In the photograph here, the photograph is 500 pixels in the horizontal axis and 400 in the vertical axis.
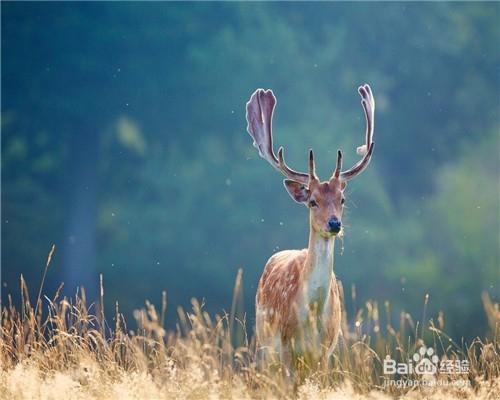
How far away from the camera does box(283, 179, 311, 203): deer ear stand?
5.48 m

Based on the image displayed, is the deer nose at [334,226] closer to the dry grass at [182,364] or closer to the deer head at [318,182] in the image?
the deer head at [318,182]

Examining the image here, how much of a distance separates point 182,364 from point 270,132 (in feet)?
6.53

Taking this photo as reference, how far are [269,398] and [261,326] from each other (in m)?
1.68

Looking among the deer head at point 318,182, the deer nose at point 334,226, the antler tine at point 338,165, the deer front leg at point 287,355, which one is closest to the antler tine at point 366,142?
the deer head at point 318,182

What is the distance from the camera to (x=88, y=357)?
15.0 ft

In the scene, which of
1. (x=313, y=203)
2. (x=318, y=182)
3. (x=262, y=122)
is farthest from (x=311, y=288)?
(x=262, y=122)

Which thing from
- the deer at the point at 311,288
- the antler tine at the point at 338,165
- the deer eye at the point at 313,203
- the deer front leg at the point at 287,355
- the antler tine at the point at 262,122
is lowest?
the deer front leg at the point at 287,355

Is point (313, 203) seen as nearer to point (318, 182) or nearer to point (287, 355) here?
point (318, 182)

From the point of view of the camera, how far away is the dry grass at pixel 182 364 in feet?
13.9

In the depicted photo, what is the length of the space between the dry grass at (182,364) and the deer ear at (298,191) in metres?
0.84

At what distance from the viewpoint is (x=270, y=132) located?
6.04 m

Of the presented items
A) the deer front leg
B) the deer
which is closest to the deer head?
the deer

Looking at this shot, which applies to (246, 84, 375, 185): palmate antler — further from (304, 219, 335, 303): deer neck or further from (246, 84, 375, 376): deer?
(304, 219, 335, 303): deer neck

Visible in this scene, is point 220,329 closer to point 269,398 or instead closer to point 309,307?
point 269,398
